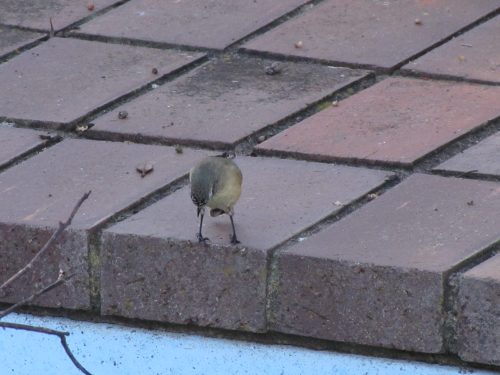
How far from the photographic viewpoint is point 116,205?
7.78ft

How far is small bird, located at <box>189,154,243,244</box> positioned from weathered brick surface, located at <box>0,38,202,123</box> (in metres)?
0.52

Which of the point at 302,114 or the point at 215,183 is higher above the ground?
the point at 215,183

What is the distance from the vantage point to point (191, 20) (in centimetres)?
342

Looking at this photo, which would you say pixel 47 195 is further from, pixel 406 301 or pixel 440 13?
pixel 440 13

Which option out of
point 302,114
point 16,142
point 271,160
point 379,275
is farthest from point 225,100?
point 379,275

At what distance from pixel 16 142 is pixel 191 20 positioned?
2.86 feet

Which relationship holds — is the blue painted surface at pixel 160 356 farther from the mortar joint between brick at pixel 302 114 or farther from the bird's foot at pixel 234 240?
the mortar joint between brick at pixel 302 114

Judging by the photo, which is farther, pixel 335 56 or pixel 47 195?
pixel 335 56

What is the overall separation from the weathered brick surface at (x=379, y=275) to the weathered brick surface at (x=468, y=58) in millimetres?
784

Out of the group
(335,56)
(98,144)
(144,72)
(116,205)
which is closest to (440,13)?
(335,56)

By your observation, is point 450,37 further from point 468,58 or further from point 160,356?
point 160,356

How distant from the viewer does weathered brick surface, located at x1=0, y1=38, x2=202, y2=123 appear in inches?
114

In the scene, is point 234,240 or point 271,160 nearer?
point 234,240

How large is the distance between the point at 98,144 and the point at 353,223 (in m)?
0.67
